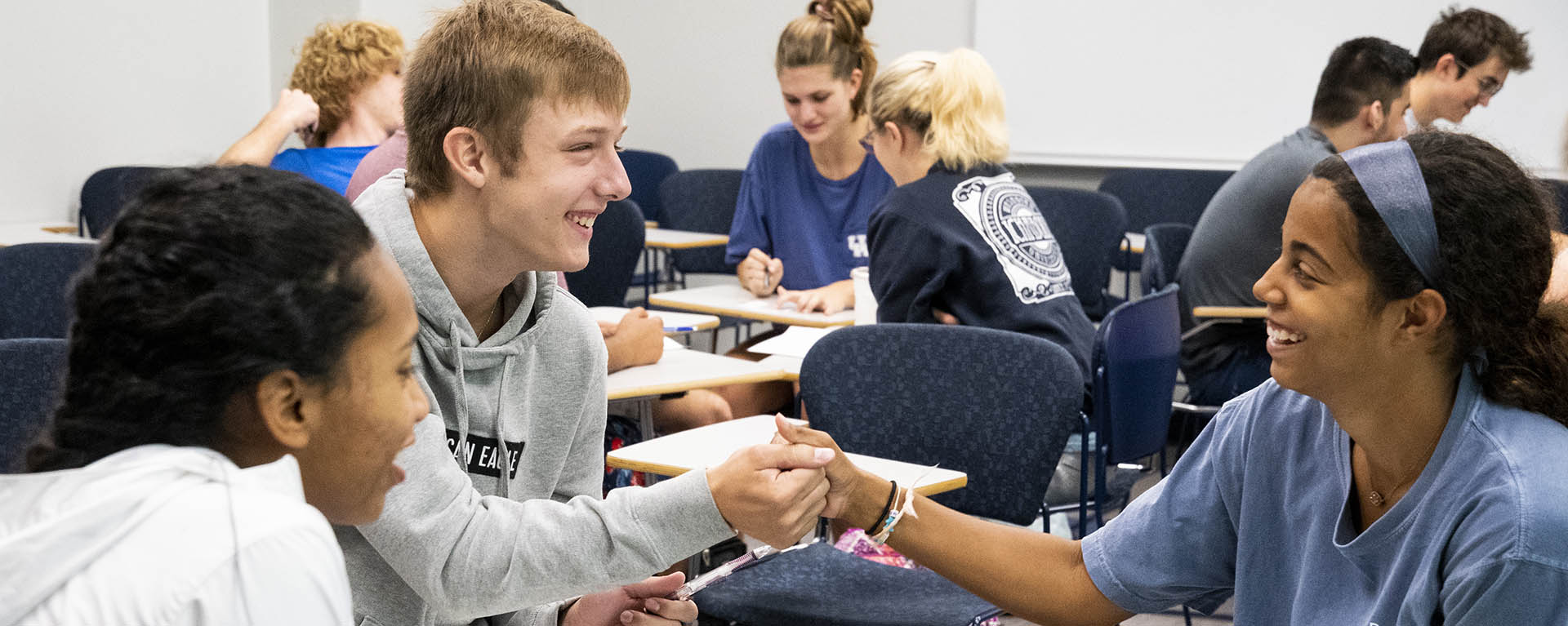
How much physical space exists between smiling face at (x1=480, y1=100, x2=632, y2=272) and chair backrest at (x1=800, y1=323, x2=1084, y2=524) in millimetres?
1120

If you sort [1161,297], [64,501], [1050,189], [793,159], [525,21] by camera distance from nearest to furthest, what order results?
[64,501] → [525,21] → [1161,297] → [793,159] → [1050,189]

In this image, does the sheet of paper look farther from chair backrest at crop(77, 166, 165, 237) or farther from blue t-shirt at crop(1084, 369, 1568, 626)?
chair backrest at crop(77, 166, 165, 237)

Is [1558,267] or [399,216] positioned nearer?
[399,216]

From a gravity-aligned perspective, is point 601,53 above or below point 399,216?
above

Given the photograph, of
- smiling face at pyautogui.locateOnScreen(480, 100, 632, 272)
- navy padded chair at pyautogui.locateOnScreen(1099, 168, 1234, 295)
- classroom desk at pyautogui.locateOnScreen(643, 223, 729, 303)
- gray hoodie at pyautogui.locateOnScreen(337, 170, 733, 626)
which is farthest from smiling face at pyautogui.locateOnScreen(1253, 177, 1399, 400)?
navy padded chair at pyautogui.locateOnScreen(1099, 168, 1234, 295)

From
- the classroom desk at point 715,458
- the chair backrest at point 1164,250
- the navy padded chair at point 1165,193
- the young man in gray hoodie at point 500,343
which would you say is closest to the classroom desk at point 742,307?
the chair backrest at point 1164,250

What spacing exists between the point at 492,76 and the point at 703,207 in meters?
4.68

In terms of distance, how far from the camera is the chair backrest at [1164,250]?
414 cm

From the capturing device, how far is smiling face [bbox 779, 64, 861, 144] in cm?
396

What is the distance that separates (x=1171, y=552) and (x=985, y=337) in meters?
0.99

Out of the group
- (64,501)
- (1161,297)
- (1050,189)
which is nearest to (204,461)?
(64,501)

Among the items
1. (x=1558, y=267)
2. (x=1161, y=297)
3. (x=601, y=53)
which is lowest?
(x=1161, y=297)

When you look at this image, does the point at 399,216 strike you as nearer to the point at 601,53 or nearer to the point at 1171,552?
the point at 601,53

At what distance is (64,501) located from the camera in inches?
31.8
